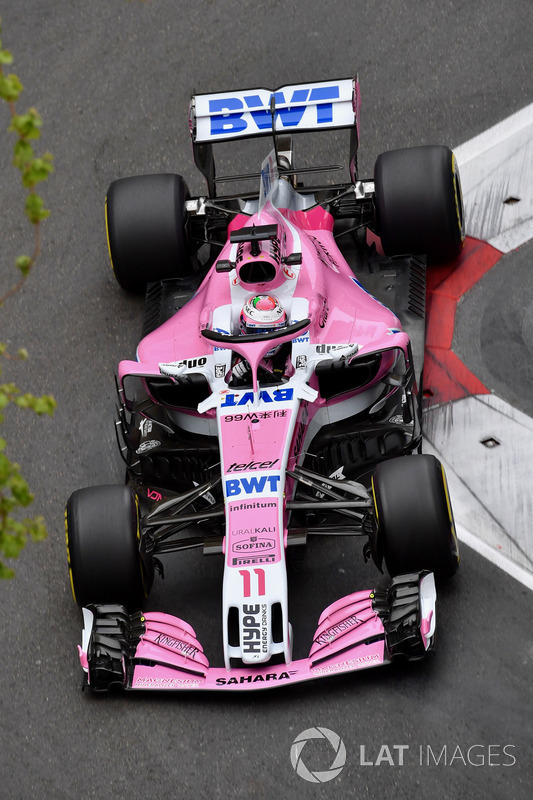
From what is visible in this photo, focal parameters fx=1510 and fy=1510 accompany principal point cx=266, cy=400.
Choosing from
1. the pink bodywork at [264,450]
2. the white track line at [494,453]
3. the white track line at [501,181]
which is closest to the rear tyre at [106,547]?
the pink bodywork at [264,450]

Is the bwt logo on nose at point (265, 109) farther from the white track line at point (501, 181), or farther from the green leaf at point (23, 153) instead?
the green leaf at point (23, 153)

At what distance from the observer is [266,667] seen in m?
9.83

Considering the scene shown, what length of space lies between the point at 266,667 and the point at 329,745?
654 mm

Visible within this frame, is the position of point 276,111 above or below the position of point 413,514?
above

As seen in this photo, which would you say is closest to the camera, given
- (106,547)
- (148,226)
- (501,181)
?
(106,547)

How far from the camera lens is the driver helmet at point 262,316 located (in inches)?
438

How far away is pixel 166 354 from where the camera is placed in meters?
11.6

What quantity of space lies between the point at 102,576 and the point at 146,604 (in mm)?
868

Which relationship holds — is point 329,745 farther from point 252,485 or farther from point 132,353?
point 132,353

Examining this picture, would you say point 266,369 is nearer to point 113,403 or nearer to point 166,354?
point 166,354

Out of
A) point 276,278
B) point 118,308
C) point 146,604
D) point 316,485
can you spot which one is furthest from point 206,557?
point 118,308

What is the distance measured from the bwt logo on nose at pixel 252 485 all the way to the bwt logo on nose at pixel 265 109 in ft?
12.3

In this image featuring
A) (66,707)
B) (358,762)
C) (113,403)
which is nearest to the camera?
(358,762)

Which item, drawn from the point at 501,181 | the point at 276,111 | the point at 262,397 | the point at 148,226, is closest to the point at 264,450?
the point at 262,397
